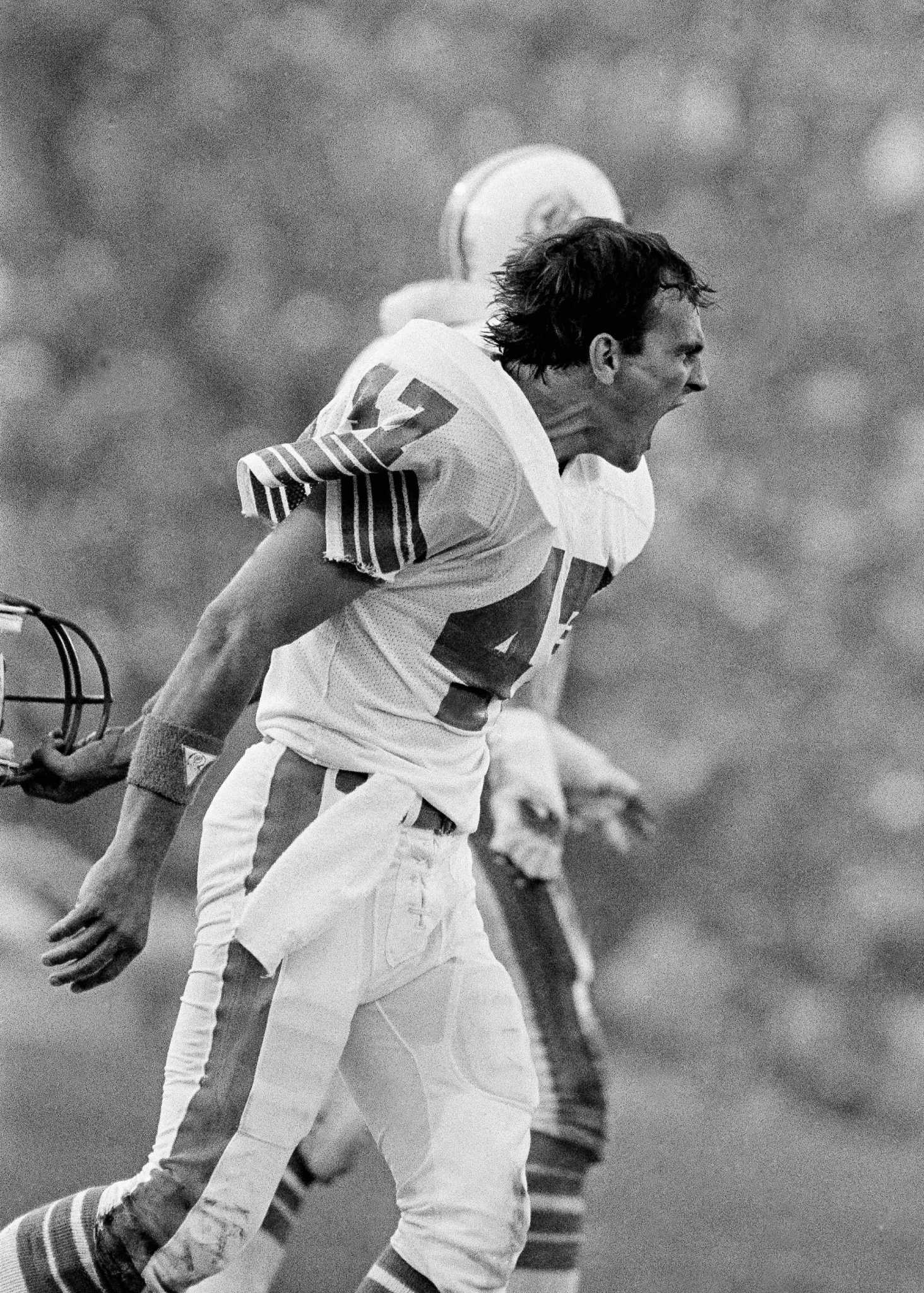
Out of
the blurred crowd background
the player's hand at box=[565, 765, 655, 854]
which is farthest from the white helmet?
the player's hand at box=[565, 765, 655, 854]

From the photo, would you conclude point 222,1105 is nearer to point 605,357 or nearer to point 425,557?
point 425,557

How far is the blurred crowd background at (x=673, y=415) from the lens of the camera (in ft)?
8.66

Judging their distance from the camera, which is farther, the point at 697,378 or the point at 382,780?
the point at 697,378

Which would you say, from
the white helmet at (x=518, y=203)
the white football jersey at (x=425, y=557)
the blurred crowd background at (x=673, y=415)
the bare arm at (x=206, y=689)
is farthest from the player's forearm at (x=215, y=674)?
the blurred crowd background at (x=673, y=415)

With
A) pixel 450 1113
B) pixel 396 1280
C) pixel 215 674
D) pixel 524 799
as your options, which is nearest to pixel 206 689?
pixel 215 674

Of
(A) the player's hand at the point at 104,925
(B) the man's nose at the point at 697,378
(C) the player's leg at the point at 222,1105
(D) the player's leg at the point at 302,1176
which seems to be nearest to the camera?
(A) the player's hand at the point at 104,925

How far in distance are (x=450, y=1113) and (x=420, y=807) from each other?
0.26 metres

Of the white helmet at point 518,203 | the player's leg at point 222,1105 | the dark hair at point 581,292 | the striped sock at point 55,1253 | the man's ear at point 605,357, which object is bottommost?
the striped sock at point 55,1253

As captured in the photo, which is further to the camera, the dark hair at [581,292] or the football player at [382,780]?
the dark hair at [581,292]

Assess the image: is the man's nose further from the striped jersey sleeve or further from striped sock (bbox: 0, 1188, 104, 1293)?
striped sock (bbox: 0, 1188, 104, 1293)

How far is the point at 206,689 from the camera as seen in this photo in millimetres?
1414

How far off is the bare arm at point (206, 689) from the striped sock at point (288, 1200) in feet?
3.61

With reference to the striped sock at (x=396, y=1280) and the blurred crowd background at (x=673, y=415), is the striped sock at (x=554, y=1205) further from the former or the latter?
the striped sock at (x=396, y=1280)

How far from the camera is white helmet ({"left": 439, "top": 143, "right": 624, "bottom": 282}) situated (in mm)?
2469
